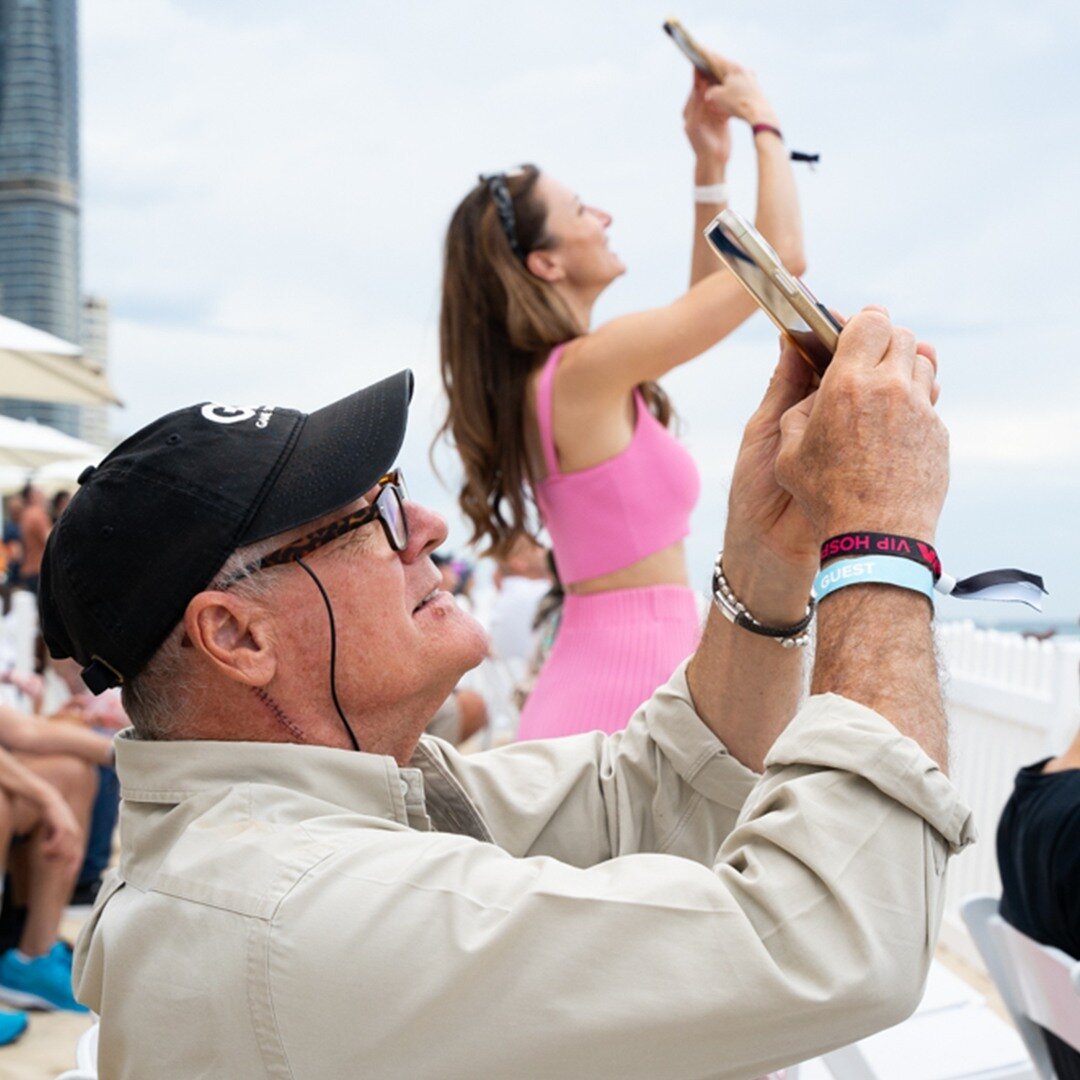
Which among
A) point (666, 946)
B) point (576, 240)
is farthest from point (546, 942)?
point (576, 240)

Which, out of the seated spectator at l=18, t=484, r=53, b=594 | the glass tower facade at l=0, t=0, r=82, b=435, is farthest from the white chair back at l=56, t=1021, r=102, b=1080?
the glass tower facade at l=0, t=0, r=82, b=435

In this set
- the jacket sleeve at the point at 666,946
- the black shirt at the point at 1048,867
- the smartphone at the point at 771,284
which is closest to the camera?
the jacket sleeve at the point at 666,946

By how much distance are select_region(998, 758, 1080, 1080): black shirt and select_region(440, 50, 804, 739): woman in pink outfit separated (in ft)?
2.40

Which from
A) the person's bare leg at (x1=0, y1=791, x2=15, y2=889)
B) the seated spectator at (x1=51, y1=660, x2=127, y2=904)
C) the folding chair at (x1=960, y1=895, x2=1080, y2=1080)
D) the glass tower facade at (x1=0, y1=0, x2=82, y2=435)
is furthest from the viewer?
the glass tower facade at (x1=0, y1=0, x2=82, y2=435)

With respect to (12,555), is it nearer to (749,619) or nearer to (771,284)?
(749,619)

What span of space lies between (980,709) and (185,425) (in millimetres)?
4403

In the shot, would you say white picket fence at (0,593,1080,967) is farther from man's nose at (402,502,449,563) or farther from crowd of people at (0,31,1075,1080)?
man's nose at (402,502,449,563)

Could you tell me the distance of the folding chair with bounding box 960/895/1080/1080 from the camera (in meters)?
1.92

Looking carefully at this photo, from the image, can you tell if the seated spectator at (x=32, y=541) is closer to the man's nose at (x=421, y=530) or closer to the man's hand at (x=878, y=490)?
the man's nose at (x=421, y=530)

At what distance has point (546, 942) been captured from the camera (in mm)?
992

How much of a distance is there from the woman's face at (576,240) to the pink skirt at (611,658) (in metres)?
0.74

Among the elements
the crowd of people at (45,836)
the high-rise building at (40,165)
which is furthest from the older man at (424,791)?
the high-rise building at (40,165)

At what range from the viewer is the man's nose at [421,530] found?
145cm

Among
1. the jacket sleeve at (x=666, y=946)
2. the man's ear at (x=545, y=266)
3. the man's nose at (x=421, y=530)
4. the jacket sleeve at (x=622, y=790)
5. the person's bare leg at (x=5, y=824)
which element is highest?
the man's ear at (x=545, y=266)
